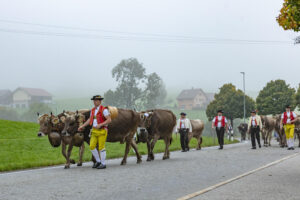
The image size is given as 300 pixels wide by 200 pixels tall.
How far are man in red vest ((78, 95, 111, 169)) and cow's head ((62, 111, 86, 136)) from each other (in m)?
0.46

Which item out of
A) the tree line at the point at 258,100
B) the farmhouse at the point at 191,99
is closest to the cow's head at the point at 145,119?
the tree line at the point at 258,100

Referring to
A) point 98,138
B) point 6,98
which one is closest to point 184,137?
point 98,138

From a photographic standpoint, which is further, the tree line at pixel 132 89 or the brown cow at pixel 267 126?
the tree line at pixel 132 89

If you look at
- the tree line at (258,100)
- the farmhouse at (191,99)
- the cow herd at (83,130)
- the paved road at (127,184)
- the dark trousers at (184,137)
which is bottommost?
the paved road at (127,184)

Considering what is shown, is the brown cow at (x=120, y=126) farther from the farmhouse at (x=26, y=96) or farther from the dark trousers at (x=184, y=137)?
the farmhouse at (x=26, y=96)

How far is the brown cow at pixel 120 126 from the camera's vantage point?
39.8 feet

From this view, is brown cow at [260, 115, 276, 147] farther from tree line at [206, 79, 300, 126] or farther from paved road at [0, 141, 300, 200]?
tree line at [206, 79, 300, 126]

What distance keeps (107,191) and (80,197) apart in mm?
669

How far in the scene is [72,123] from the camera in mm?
12156

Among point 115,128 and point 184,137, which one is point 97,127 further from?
point 184,137

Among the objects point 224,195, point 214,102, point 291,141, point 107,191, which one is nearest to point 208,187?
point 224,195

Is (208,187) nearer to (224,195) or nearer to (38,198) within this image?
(224,195)

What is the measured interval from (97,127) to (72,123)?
101 cm

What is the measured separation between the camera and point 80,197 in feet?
22.7
